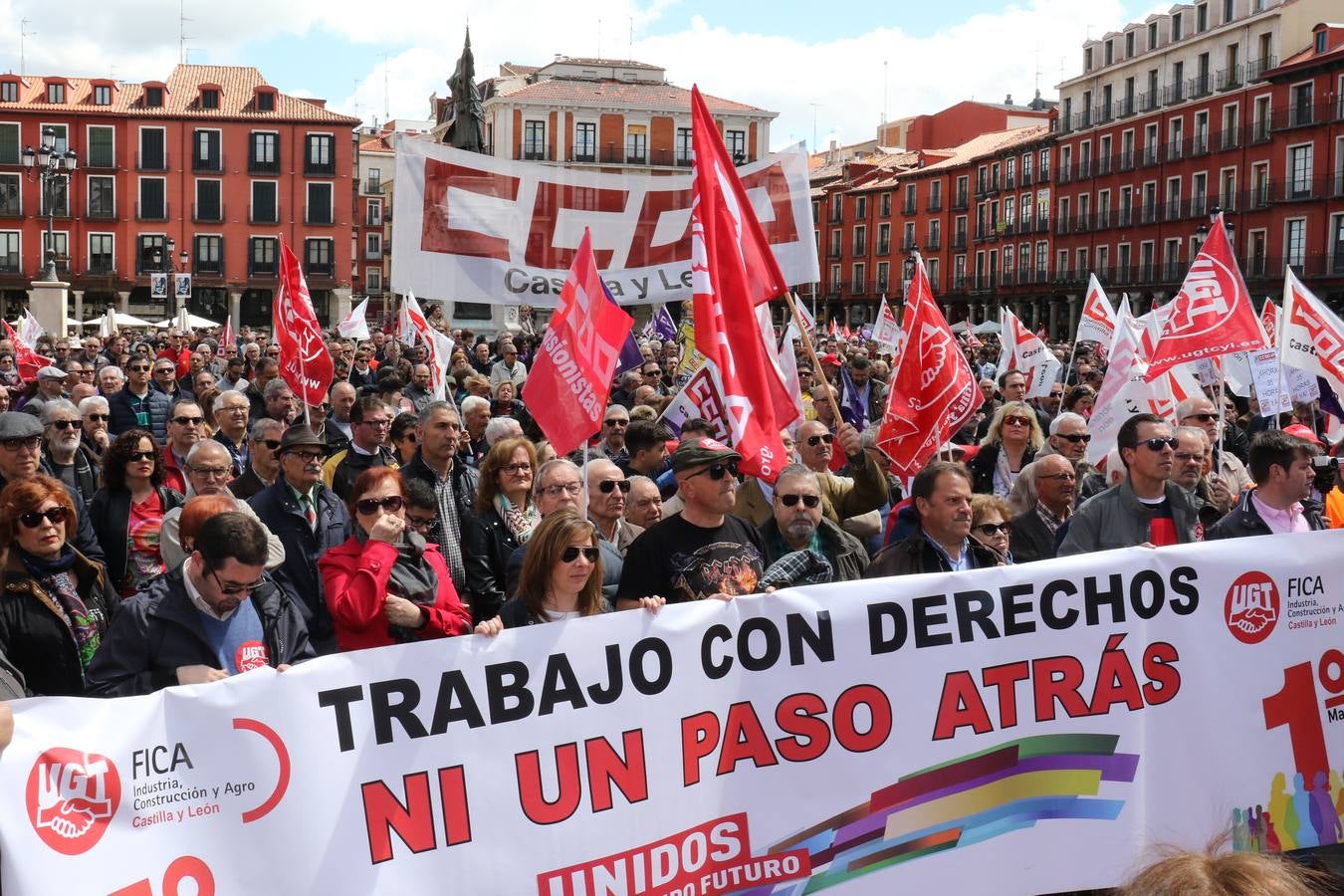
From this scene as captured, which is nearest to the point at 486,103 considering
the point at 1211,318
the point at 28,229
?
the point at 28,229

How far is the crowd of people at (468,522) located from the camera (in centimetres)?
418

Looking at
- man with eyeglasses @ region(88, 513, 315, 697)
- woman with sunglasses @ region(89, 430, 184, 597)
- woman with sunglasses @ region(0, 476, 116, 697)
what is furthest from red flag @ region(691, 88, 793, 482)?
woman with sunglasses @ region(89, 430, 184, 597)

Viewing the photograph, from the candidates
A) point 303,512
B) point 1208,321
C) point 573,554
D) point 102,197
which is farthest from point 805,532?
point 102,197

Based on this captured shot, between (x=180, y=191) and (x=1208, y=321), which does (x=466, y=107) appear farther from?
(x=180, y=191)

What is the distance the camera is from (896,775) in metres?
4.18

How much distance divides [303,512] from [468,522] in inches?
28.1

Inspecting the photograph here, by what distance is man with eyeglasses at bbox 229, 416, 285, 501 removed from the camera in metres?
6.75

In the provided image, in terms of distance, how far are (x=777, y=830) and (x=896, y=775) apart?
41 cm

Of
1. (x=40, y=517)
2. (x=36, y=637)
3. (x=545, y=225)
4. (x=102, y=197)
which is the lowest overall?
(x=36, y=637)

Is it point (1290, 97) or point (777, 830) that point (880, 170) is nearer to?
point (1290, 97)

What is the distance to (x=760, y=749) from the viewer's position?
13.5 feet

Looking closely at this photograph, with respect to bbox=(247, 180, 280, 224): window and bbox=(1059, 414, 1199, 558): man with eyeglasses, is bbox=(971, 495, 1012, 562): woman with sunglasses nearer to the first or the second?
bbox=(1059, 414, 1199, 558): man with eyeglasses

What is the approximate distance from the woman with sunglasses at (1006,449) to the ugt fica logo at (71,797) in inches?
220

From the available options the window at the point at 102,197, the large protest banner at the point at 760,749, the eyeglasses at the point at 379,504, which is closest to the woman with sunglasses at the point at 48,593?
the eyeglasses at the point at 379,504
